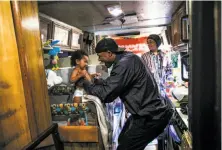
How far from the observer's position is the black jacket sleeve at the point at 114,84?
1701 mm

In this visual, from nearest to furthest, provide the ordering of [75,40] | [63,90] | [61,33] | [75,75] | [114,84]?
[114,84]
[63,90]
[75,75]
[61,33]
[75,40]

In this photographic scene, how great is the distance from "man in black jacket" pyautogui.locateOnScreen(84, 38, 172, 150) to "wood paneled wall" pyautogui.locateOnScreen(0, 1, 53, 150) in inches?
30.1

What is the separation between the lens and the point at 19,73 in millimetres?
1004

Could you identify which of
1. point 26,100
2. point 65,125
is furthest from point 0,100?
point 65,125

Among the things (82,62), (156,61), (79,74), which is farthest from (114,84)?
(156,61)

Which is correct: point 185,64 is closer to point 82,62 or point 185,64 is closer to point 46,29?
point 82,62

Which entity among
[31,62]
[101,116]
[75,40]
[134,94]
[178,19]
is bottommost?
[101,116]

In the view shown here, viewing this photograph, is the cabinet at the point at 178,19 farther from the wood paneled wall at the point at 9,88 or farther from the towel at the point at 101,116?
the wood paneled wall at the point at 9,88

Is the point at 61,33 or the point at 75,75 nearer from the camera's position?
the point at 75,75

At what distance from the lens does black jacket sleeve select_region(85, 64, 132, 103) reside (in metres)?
1.70

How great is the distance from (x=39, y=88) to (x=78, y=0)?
1619 millimetres

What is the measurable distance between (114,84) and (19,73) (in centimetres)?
88

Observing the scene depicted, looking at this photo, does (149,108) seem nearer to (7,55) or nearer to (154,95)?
(154,95)

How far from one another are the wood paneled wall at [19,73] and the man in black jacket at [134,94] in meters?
0.76
